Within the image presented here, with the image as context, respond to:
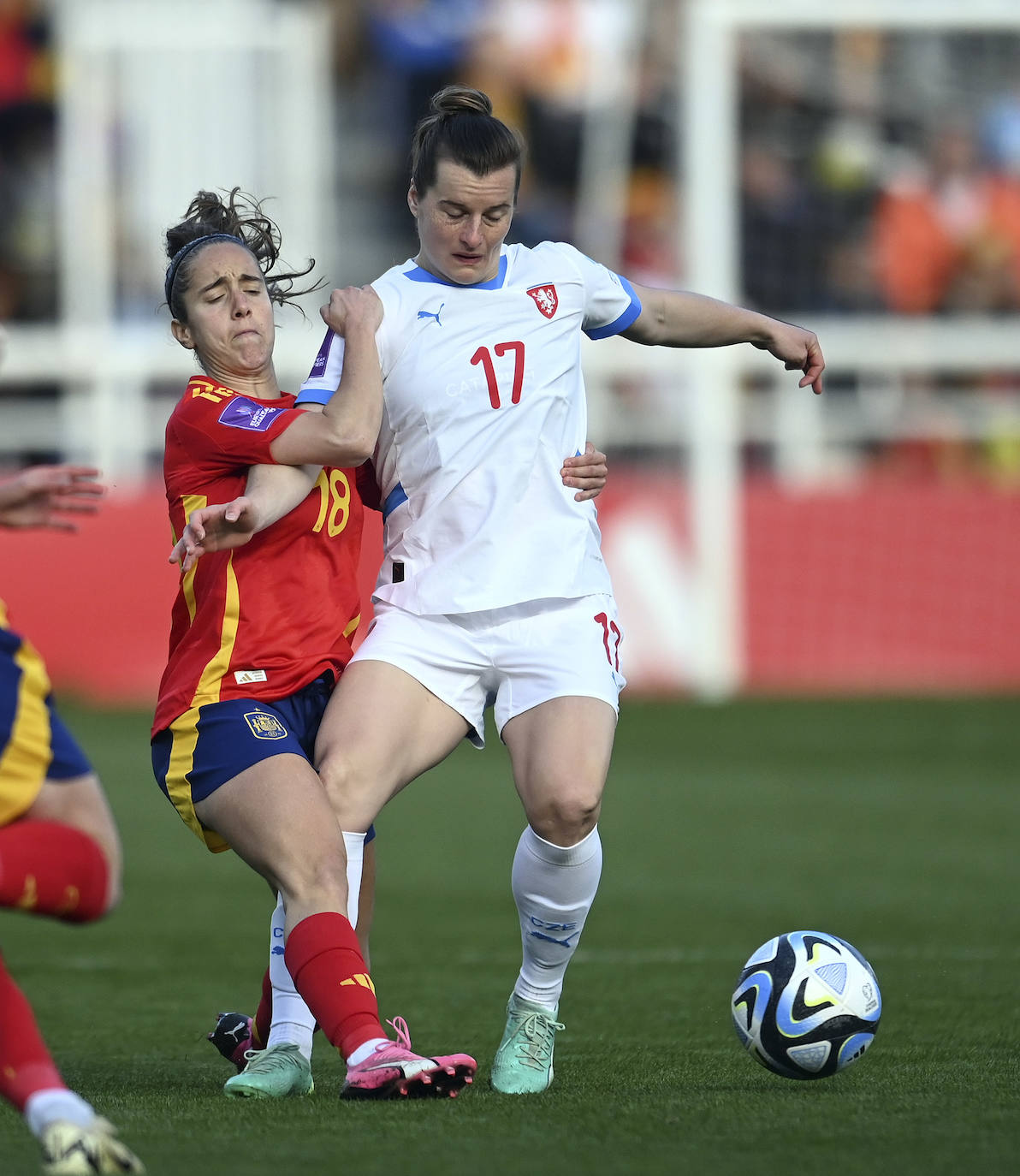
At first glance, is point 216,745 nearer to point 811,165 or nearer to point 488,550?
point 488,550

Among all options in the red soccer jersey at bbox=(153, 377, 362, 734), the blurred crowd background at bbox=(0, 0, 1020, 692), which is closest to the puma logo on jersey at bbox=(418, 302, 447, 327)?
the red soccer jersey at bbox=(153, 377, 362, 734)

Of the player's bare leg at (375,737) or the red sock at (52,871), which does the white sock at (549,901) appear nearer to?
the player's bare leg at (375,737)

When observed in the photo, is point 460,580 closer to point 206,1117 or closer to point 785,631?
point 206,1117

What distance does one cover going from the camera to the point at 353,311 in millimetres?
4887

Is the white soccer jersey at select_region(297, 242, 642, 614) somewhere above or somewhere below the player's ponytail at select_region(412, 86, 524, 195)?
below

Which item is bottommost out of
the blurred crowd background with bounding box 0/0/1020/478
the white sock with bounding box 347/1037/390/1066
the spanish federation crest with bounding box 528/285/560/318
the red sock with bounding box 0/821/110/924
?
the white sock with bounding box 347/1037/390/1066

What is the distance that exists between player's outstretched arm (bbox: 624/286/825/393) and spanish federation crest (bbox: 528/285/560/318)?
0.28m

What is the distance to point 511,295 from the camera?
5.11 metres

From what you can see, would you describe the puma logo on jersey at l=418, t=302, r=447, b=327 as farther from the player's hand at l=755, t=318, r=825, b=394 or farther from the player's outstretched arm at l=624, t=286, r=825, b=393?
the player's hand at l=755, t=318, r=825, b=394

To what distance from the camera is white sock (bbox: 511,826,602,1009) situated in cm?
488

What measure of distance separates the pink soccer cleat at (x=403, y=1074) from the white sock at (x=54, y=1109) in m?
0.84

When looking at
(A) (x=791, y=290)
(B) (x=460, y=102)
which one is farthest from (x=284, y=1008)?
(A) (x=791, y=290)

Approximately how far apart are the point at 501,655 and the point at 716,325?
108 centimetres

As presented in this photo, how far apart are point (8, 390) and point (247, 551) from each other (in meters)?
11.6
